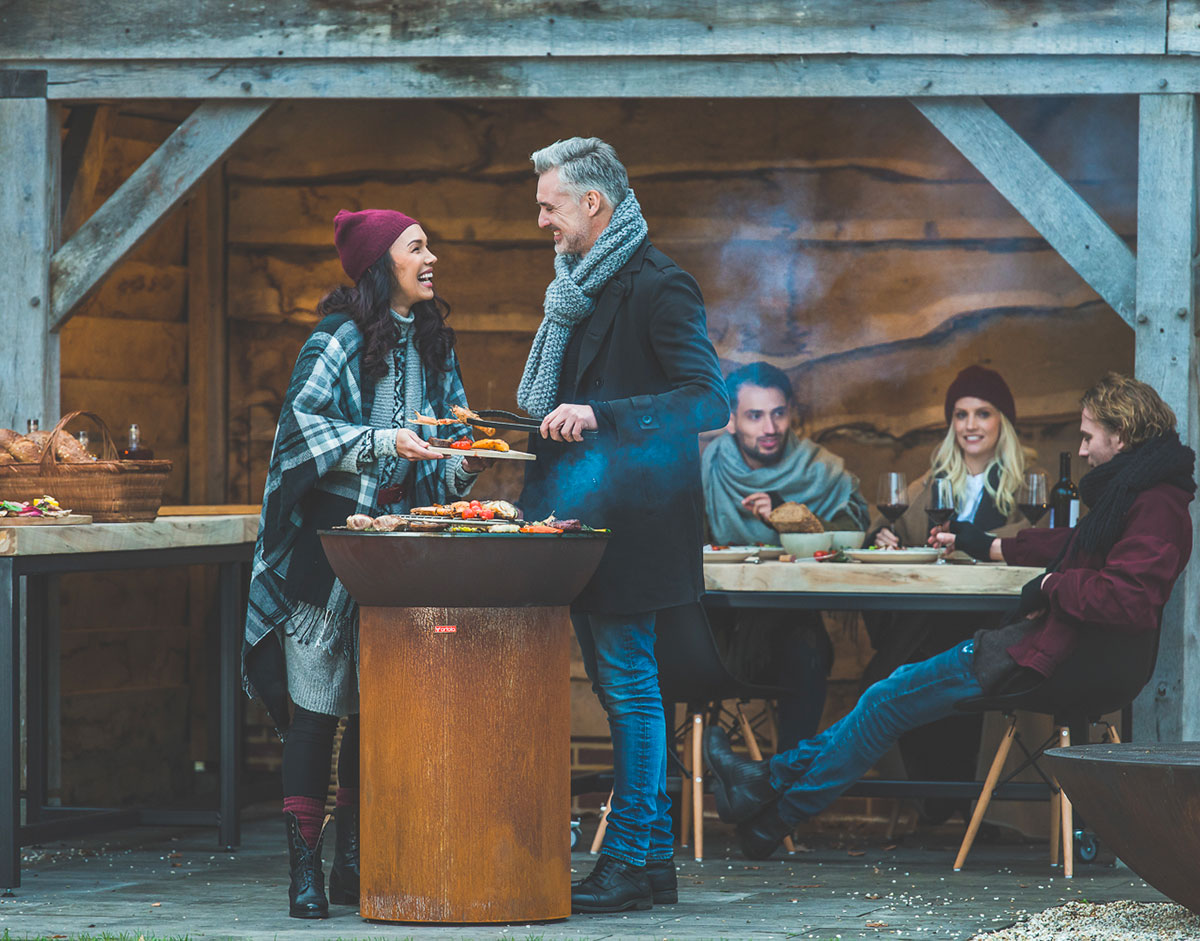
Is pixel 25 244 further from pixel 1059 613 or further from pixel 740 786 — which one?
pixel 1059 613

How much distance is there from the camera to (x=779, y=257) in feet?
22.8

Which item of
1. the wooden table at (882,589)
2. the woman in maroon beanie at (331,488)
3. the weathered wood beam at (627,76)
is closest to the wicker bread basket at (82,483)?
the woman in maroon beanie at (331,488)

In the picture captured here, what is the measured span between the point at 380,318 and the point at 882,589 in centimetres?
171

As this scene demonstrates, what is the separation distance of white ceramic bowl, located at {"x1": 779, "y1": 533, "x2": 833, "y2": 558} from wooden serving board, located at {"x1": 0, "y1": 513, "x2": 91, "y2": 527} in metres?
2.07

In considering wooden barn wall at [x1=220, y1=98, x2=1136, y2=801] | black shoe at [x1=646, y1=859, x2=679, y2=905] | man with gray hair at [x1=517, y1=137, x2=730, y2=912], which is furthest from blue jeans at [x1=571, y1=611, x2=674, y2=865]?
wooden barn wall at [x1=220, y1=98, x2=1136, y2=801]

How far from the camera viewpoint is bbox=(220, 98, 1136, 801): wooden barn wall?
676 cm

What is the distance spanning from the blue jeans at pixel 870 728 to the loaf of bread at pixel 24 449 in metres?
2.18

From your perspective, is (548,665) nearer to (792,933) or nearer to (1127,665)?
(792,933)

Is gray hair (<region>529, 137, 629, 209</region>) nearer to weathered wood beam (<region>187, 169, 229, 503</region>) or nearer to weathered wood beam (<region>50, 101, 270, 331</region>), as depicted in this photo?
weathered wood beam (<region>50, 101, 270, 331</region>)

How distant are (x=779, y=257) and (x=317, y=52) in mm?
2189

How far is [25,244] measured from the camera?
566cm

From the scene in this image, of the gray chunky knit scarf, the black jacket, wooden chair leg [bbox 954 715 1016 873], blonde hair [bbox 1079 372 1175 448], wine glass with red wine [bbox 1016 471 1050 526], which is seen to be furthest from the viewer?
wine glass with red wine [bbox 1016 471 1050 526]

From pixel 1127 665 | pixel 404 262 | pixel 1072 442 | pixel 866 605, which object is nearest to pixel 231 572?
pixel 404 262

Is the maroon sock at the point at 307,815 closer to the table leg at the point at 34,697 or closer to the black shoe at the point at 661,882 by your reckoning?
the black shoe at the point at 661,882
